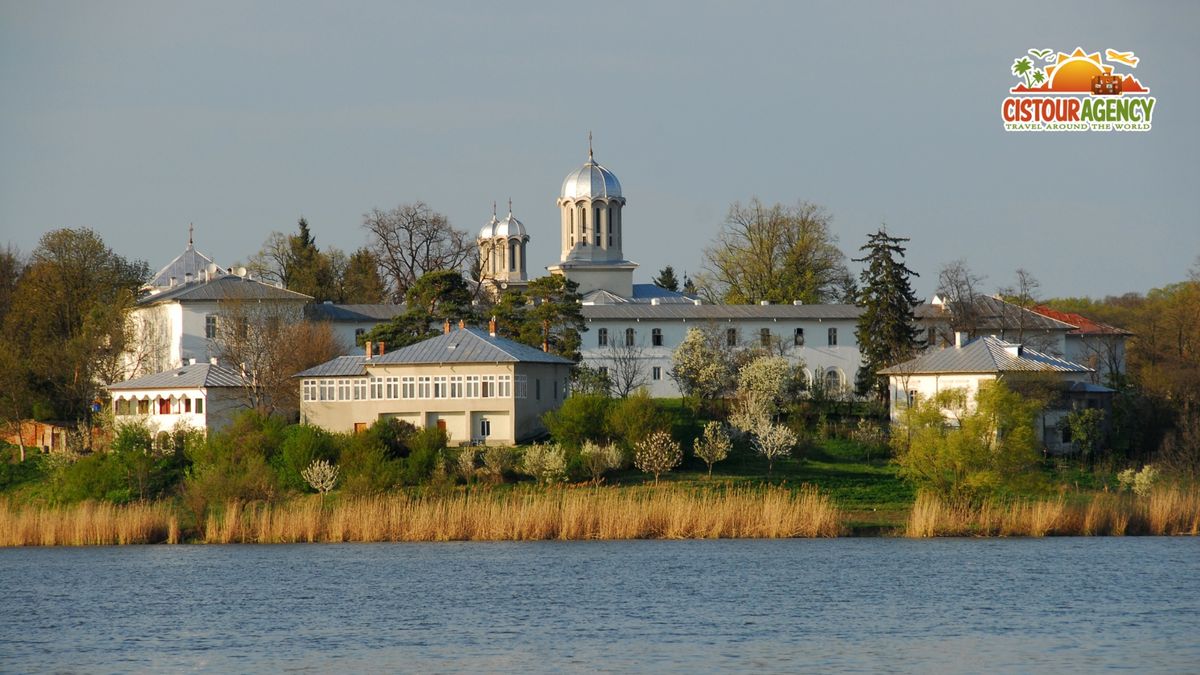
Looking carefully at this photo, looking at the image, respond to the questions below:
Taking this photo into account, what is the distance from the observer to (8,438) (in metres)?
68.1

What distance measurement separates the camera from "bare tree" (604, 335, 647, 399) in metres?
→ 77.4

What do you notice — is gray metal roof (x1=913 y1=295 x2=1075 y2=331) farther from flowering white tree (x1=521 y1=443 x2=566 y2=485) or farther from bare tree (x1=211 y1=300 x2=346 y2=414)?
flowering white tree (x1=521 y1=443 x2=566 y2=485)

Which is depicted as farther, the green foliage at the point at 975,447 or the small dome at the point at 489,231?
the small dome at the point at 489,231

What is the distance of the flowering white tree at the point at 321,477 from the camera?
5241cm

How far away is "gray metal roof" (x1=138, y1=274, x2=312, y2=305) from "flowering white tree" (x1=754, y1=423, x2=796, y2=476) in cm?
2732

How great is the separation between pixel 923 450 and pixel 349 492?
653 inches

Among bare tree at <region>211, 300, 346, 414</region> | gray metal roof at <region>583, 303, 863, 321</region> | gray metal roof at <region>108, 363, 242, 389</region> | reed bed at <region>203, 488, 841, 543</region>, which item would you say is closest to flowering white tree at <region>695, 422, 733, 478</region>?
reed bed at <region>203, 488, 841, 543</region>

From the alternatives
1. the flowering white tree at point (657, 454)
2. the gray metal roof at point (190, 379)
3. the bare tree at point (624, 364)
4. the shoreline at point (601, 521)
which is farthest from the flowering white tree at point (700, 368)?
the shoreline at point (601, 521)

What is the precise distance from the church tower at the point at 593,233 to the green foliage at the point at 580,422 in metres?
32.1

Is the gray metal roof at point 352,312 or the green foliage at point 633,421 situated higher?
the gray metal roof at point 352,312

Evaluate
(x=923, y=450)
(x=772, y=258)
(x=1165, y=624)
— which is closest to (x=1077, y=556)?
(x=923, y=450)

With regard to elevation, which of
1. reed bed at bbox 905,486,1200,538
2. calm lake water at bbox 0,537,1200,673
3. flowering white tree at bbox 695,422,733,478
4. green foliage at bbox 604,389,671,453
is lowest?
calm lake water at bbox 0,537,1200,673

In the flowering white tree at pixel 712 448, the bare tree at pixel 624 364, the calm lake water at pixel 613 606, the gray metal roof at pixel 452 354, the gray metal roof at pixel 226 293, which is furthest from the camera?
the bare tree at pixel 624 364

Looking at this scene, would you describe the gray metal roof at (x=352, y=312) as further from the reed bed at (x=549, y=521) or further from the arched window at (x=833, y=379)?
the reed bed at (x=549, y=521)
